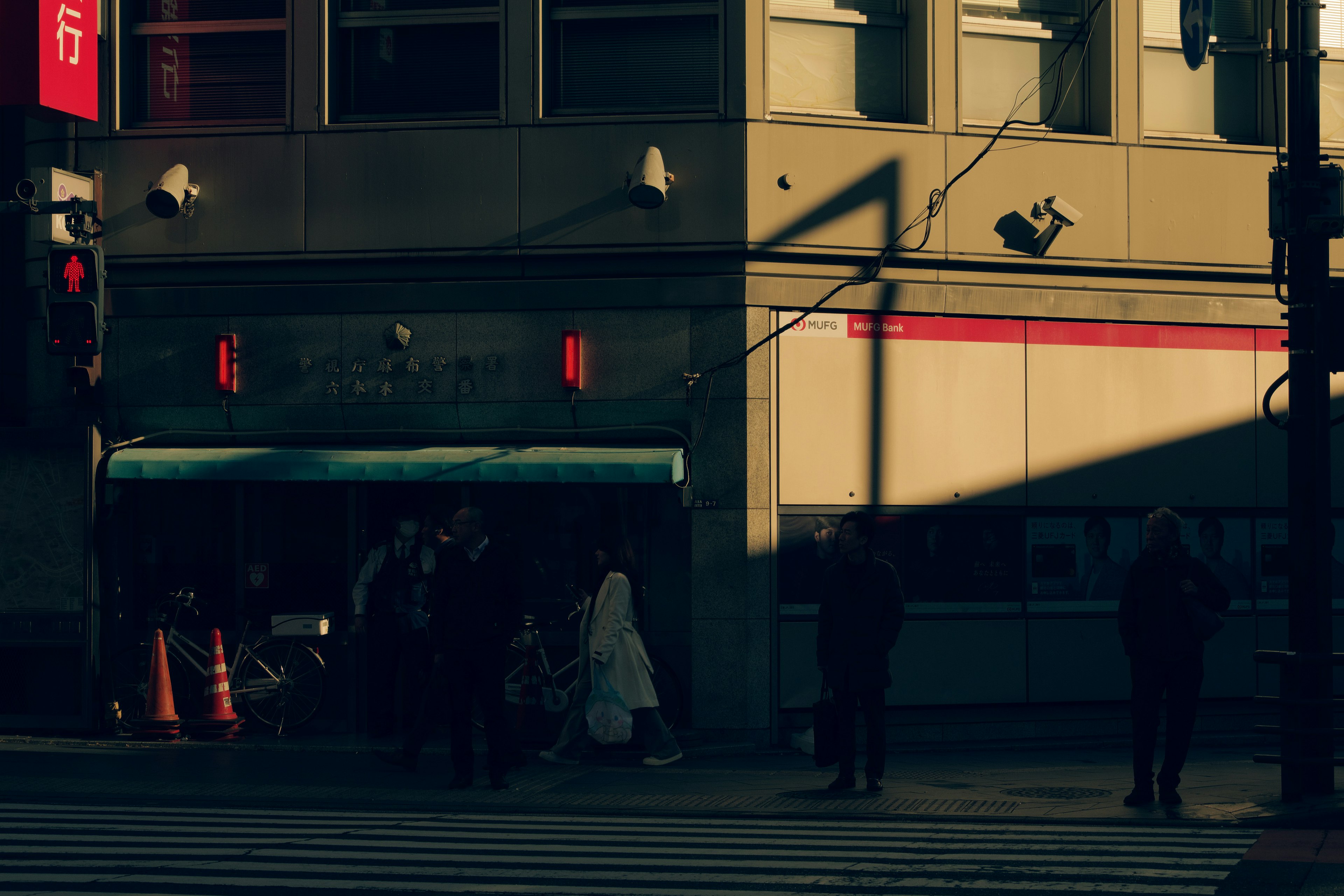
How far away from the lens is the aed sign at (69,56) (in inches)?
471

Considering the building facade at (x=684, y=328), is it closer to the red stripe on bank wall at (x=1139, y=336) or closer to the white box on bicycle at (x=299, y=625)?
the red stripe on bank wall at (x=1139, y=336)

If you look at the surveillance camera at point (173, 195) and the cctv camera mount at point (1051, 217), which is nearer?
the surveillance camera at point (173, 195)

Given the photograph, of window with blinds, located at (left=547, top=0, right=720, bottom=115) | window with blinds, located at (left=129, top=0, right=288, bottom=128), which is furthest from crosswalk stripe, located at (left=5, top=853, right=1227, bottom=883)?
window with blinds, located at (left=129, top=0, right=288, bottom=128)

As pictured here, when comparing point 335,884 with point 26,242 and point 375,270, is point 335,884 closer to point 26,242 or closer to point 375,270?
point 375,270

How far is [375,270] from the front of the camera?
12.4m

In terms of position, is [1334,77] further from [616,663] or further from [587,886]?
[587,886]

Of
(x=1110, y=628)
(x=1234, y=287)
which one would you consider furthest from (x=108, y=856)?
(x=1234, y=287)

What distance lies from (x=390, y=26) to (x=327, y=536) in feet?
15.5

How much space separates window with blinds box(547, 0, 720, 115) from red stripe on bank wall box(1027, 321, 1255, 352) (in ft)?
12.3

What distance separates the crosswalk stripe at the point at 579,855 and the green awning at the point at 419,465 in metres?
3.54

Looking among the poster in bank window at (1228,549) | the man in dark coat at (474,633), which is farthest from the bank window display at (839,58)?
the man in dark coat at (474,633)

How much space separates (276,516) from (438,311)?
2422 millimetres

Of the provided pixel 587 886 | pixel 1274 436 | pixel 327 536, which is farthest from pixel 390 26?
pixel 1274 436

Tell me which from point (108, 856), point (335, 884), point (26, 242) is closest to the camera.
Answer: point (335, 884)
